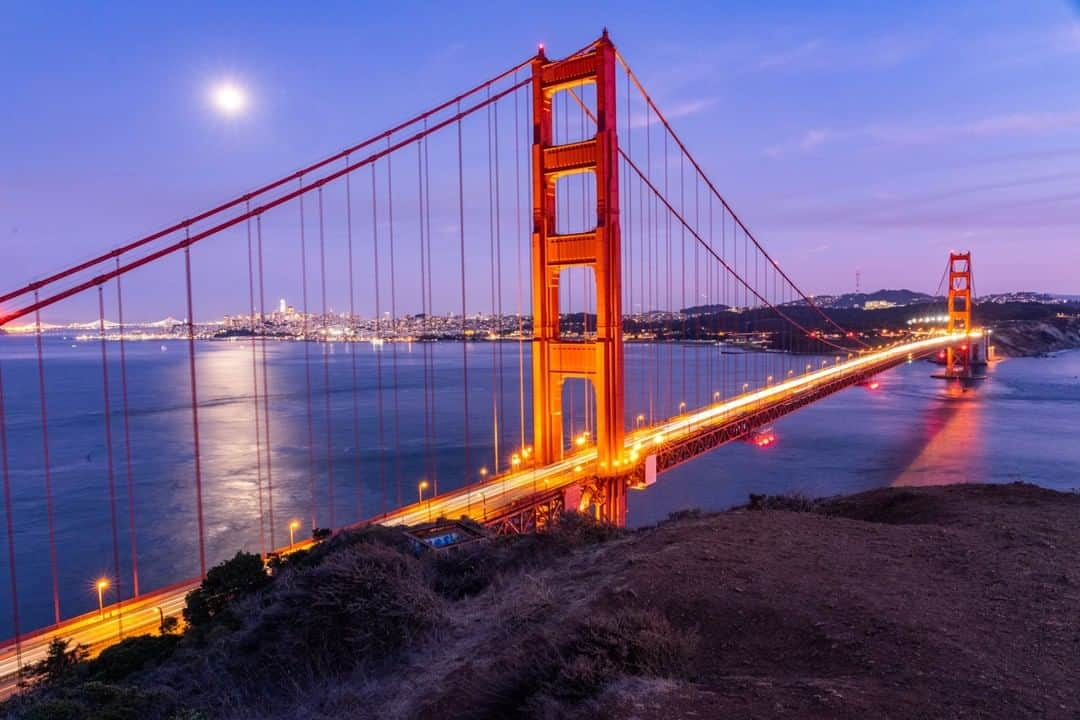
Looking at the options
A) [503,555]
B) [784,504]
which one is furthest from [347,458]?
[503,555]

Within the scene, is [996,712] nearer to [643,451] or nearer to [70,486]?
[643,451]

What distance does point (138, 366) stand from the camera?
9031 cm

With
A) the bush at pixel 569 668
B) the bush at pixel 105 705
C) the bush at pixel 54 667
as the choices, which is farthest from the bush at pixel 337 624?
the bush at pixel 54 667

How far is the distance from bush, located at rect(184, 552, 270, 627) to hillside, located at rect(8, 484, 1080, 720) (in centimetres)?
145

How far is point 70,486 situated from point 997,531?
31.9m

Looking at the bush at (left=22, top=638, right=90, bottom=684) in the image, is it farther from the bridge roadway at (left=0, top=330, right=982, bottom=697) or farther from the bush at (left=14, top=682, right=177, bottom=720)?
the bush at (left=14, top=682, right=177, bottom=720)

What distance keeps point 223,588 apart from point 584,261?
1001 centimetres

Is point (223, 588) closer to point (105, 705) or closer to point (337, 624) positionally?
point (337, 624)

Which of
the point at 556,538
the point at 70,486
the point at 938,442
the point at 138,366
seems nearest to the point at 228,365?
the point at 138,366

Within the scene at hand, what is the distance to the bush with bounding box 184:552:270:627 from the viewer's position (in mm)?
9156

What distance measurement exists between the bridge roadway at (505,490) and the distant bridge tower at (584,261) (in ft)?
3.16

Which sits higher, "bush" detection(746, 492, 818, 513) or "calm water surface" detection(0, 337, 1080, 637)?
"bush" detection(746, 492, 818, 513)

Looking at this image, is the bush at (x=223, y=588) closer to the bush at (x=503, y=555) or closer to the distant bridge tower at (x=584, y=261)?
the bush at (x=503, y=555)

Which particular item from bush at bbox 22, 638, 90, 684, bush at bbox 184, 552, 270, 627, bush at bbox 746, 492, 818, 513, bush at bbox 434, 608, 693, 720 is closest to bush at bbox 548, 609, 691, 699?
bush at bbox 434, 608, 693, 720
